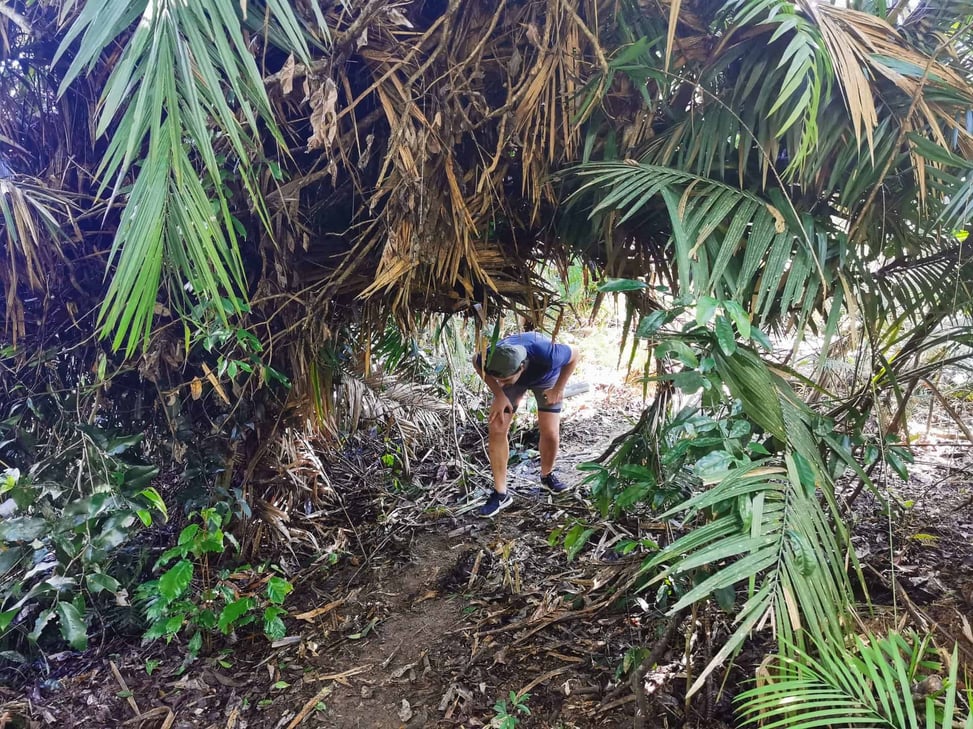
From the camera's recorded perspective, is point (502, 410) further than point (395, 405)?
No

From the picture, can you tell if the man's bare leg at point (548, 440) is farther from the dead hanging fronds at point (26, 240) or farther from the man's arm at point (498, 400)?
the dead hanging fronds at point (26, 240)

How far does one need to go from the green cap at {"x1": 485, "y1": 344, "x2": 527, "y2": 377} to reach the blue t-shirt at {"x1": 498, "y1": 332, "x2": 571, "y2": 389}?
212 millimetres

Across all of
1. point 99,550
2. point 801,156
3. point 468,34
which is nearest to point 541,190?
point 468,34

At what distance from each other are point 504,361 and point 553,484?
0.78 meters

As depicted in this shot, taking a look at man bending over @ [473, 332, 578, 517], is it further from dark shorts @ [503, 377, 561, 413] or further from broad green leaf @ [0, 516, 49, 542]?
broad green leaf @ [0, 516, 49, 542]

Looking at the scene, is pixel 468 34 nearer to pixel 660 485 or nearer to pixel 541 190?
pixel 541 190

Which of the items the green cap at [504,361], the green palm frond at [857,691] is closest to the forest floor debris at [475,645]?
the green palm frond at [857,691]

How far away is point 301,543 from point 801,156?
7.72 feet

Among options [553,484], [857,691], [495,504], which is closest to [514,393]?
[553,484]

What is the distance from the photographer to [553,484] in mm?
3086

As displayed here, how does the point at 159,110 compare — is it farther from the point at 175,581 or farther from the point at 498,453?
the point at 498,453

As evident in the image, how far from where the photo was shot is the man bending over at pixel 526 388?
2.95m

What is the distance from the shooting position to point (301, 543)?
2.48m

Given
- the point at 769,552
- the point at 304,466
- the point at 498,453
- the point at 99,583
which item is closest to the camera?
the point at 769,552
